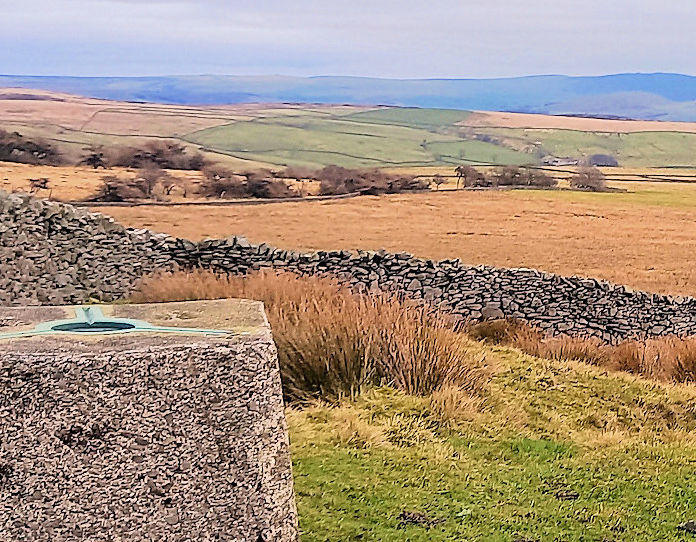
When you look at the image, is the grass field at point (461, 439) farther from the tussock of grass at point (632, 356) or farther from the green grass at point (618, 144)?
the green grass at point (618, 144)

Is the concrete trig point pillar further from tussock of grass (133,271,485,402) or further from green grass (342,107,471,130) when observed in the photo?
green grass (342,107,471,130)

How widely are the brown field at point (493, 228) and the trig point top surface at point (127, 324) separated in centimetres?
1564

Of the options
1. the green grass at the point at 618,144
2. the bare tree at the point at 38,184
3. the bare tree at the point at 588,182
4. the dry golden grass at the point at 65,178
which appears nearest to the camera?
the dry golden grass at the point at 65,178

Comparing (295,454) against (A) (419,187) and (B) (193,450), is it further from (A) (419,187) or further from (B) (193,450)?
(A) (419,187)

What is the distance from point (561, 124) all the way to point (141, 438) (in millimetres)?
121967

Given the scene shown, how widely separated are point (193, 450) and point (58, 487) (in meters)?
0.46

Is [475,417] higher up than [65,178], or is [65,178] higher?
[475,417]

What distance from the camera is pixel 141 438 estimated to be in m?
3.07

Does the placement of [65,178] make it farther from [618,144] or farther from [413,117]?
[413,117]

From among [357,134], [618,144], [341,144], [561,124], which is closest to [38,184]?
[341,144]

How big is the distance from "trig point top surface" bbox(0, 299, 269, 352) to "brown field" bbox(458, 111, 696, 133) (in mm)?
112844

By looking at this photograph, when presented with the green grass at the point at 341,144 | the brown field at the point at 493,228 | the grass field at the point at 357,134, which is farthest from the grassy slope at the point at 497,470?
the grass field at the point at 357,134

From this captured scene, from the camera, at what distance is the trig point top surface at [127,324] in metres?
3.20

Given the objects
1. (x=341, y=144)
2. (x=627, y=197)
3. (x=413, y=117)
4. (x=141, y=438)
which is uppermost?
(x=141, y=438)
